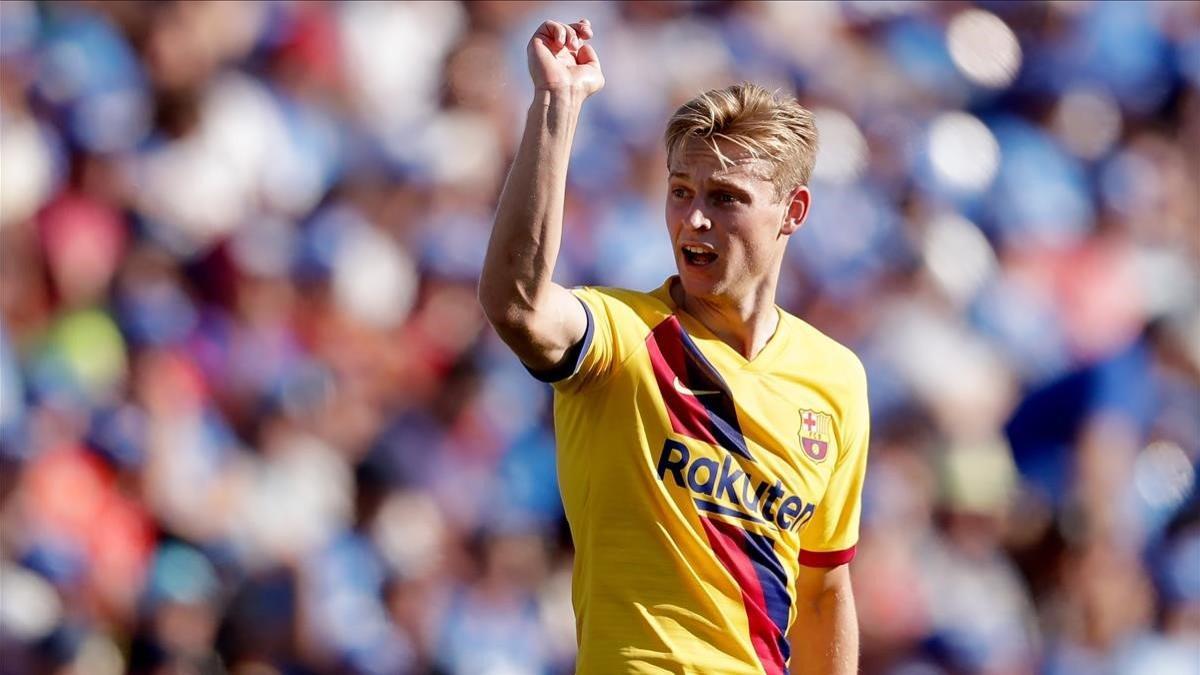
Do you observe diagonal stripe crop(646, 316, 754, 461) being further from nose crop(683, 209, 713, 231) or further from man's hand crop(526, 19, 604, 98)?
man's hand crop(526, 19, 604, 98)

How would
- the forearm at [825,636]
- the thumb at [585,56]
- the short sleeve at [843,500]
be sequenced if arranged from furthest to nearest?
the forearm at [825,636] → the short sleeve at [843,500] → the thumb at [585,56]

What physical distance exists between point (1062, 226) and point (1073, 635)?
1.39 meters

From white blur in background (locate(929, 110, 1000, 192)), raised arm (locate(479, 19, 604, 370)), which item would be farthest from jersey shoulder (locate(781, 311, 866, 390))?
white blur in background (locate(929, 110, 1000, 192))

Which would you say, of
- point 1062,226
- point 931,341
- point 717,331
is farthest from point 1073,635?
point 717,331

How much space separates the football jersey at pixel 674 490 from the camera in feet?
8.48

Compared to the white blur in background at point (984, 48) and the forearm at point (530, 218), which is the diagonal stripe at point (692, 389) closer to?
the forearm at point (530, 218)

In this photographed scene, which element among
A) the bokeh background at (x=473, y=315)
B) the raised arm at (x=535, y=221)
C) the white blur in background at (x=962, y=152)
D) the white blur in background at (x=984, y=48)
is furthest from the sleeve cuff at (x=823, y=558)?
the white blur in background at (x=984, y=48)

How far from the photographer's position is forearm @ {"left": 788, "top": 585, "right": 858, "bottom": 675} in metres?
3.05

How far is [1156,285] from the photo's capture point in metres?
5.40

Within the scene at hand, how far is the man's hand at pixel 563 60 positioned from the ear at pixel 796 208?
58cm

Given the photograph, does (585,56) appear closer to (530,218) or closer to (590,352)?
(530,218)

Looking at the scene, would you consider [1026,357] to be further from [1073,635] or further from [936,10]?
[936,10]

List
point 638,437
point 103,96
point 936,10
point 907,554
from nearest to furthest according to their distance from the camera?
1. point 638,437
2. point 103,96
3. point 907,554
4. point 936,10

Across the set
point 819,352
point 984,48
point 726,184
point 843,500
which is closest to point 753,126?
point 726,184
